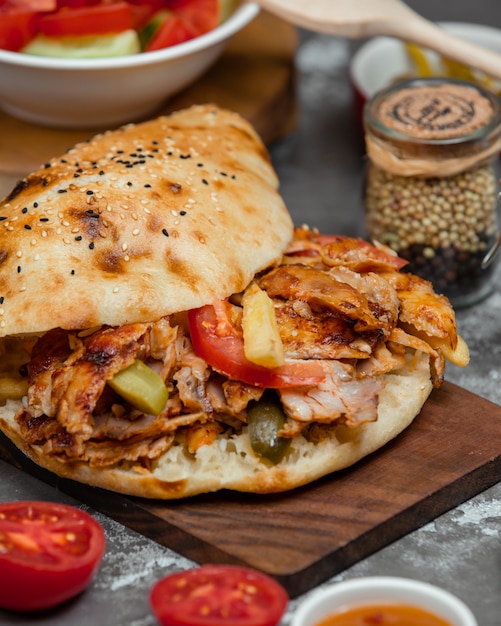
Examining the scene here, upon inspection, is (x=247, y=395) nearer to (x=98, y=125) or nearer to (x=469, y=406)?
(x=469, y=406)

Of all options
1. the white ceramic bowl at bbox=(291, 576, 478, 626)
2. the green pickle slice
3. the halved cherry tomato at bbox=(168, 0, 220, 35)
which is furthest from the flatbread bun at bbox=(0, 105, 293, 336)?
the halved cherry tomato at bbox=(168, 0, 220, 35)

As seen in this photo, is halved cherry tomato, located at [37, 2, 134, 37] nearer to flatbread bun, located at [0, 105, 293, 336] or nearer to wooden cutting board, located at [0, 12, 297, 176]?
wooden cutting board, located at [0, 12, 297, 176]

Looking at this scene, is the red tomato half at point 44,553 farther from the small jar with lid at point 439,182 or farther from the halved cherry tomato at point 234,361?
the small jar with lid at point 439,182

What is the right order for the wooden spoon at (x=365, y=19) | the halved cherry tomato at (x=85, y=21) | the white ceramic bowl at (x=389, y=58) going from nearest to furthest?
1. the halved cherry tomato at (x=85, y=21)
2. the wooden spoon at (x=365, y=19)
3. the white ceramic bowl at (x=389, y=58)

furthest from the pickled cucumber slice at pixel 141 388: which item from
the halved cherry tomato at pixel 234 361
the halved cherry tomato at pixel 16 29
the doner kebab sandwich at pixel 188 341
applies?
the halved cherry tomato at pixel 16 29

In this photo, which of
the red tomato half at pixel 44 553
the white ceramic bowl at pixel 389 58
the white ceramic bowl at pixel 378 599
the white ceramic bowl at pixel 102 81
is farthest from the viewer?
the white ceramic bowl at pixel 389 58

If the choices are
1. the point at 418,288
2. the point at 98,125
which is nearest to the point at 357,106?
the point at 98,125

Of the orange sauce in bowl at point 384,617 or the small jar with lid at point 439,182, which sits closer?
the orange sauce in bowl at point 384,617
